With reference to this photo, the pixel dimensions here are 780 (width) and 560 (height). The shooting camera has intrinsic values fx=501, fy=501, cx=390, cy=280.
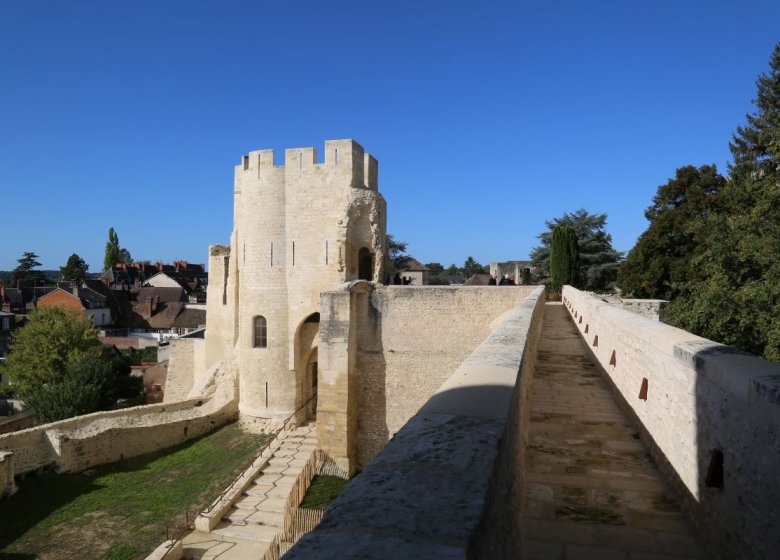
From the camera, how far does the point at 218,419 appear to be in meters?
19.5

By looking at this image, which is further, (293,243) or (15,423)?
(15,423)

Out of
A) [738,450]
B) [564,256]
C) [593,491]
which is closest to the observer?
[738,450]

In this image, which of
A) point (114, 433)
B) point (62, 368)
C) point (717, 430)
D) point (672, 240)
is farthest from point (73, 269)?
point (717, 430)

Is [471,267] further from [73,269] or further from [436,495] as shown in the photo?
[436,495]

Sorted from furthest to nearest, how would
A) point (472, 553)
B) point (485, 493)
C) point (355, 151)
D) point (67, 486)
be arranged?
point (355, 151)
point (67, 486)
point (485, 493)
point (472, 553)

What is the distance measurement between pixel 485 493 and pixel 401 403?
15.8 meters

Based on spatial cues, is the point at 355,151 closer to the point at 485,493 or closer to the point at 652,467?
the point at 652,467

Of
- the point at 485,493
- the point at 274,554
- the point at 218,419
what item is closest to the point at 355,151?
the point at 218,419

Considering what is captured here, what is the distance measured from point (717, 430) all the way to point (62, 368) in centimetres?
3006

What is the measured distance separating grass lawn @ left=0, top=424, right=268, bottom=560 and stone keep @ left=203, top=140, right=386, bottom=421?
252 cm

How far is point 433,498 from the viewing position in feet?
5.29

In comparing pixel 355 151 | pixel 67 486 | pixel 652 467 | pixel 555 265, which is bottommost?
pixel 67 486

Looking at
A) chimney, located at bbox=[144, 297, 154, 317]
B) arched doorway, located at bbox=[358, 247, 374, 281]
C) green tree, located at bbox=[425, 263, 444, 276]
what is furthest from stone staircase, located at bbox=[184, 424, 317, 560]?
green tree, located at bbox=[425, 263, 444, 276]

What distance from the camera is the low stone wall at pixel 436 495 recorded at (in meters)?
1.37
